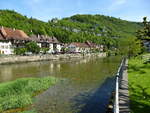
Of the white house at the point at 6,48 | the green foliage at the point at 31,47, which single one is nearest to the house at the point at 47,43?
the green foliage at the point at 31,47

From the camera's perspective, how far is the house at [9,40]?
10789 centimetres

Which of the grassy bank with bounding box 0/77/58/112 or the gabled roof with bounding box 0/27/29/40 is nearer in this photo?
the grassy bank with bounding box 0/77/58/112

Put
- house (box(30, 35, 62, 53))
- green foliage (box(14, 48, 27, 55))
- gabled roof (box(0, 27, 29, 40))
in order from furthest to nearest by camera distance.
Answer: house (box(30, 35, 62, 53)), gabled roof (box(0, 27, 29, 40)), green foliage (box(14, 48, 27, 55))

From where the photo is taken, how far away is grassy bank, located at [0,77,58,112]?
2366cm

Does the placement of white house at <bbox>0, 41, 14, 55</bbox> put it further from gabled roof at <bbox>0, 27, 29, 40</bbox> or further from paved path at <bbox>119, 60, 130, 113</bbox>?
paved path at <bbox>119, 60, 130, 113</bbox>

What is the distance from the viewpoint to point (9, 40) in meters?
113

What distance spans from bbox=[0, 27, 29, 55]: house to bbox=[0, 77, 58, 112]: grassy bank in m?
74.8

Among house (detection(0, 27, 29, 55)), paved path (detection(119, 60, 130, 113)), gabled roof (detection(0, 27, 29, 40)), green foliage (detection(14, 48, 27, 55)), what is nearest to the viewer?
paved path (detection(119, 60, 130, 113))

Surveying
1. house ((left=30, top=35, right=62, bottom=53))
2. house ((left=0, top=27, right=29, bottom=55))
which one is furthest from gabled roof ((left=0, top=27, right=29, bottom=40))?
house ((left=30, top=35, right=62, bottom=53))

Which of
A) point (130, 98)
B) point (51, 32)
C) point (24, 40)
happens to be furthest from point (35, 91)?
point (51, 32)

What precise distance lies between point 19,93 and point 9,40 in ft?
Answer: 289

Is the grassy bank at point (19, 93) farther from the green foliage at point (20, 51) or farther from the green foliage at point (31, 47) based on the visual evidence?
the green foliage at point (31, 47)

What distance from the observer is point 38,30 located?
169250 millimetres

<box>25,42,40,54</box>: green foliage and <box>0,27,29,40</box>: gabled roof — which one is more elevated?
<box>0,27,29,40</box>: gabled roof
